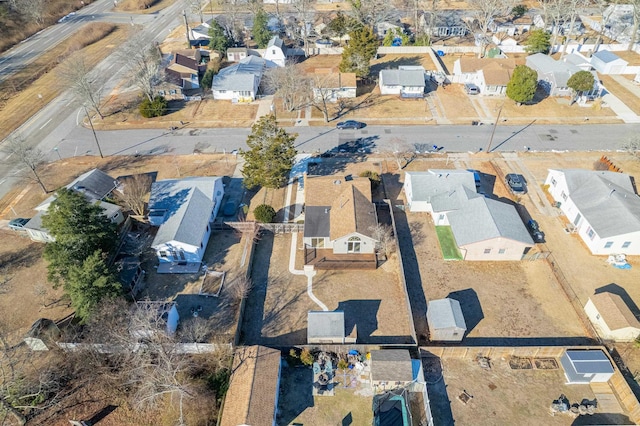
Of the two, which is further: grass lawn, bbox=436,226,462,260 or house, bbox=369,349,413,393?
grass lawn, bbox=436,226,462,260

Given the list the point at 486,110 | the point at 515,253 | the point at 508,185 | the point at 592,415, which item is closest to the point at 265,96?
the point at 486,110

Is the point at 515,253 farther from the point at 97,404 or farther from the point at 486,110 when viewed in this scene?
the point at 97,404

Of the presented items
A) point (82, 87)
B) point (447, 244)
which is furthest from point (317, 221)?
point (82, 87)

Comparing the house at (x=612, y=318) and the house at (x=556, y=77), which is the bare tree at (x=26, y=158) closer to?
the house at (x=612, y=318)

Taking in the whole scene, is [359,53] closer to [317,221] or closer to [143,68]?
[143,68]

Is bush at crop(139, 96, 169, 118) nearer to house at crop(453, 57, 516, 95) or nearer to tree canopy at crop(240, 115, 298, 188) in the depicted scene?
tree canopy at crop(240, 115, 298, 188)

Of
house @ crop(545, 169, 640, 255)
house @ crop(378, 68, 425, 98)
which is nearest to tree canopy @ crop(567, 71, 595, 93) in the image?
house @ crop(378, 68, 425, 98)

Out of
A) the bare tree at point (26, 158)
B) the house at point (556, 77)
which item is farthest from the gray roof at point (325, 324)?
the house at point (556, 77)
